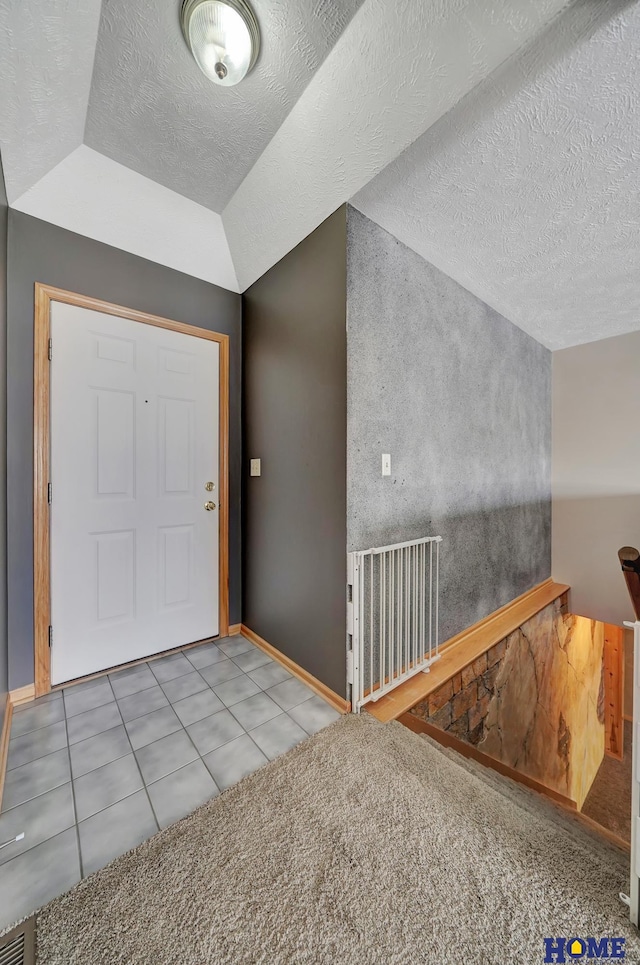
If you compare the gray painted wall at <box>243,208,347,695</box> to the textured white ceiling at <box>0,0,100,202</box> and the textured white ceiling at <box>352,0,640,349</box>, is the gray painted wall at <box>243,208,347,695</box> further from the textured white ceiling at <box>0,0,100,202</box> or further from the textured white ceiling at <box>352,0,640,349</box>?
the textured white ceiling at <box>0,0,100,202</box>

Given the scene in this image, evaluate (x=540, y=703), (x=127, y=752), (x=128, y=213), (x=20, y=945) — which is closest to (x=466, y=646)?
(x=540, y=703)

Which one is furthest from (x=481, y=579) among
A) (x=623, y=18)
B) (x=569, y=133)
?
(x=623, y=18)

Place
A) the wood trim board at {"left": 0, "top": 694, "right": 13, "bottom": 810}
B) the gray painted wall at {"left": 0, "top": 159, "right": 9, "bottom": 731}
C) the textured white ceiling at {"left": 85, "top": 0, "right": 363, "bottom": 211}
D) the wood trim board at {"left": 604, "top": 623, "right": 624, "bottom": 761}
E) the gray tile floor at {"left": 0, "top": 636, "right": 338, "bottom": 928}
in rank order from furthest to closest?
the wood trim board at {"left": 604, "top": 623, "right": 624, "bottom": 761}, the gray painted wall at {"left": 0, "top": 159, "right": 9, "bottom": 731}, the wood trim board at {"left": 0, "top": 694, "right": 13, "bottom": 810}, the textured white ceiling at {"left": 85, "top": 0, "right": 363, "bottom": 211}, the gray tile floor at {"left": 0, "top": 636, "right": 338, "bottom": 928}

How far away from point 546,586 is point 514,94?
3.60 metres

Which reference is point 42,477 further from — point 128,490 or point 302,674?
point 302,674

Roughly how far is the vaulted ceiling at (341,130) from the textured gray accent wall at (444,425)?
0.30 meters

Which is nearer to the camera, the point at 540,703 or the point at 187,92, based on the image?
the point at 187,92

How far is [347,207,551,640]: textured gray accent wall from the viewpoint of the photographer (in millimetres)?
1750

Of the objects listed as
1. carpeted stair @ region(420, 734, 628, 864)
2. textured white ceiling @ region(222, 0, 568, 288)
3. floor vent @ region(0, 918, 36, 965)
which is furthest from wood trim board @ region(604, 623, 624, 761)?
floor vent @ region(0, 918, 36, 965)

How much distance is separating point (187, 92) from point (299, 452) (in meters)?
1.54

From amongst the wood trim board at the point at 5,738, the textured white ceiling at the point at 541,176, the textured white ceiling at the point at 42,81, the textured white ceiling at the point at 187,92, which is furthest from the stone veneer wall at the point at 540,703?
the textured white ceiling at the point at 42,81

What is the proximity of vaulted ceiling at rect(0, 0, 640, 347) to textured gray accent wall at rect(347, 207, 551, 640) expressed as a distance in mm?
301

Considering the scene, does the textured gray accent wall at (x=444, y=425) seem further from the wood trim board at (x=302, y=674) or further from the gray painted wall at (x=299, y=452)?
the wood trim board at (x=302, y=674)

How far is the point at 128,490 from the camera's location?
2051mm
